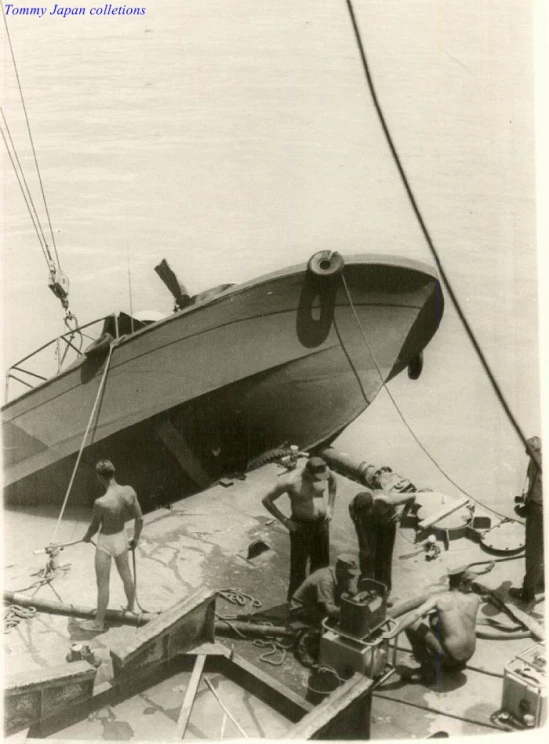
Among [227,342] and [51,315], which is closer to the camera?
[227,342]

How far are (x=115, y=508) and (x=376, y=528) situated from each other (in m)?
2.03

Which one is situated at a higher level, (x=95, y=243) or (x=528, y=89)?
(x=95, y=243)

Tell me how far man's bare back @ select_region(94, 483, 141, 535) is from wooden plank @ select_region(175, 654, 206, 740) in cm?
116

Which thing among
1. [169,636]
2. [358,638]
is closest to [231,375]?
[169,636]

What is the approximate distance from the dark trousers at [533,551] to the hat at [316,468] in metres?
1.74

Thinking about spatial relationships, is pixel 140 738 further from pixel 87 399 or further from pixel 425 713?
pixel 87 399

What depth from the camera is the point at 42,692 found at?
15.5 feet

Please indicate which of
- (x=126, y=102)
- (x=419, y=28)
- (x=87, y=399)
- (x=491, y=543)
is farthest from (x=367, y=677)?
(x=126, y=102)

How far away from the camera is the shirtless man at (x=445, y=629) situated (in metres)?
5.20

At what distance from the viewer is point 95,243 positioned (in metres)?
15.6

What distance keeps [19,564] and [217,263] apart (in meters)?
8.52

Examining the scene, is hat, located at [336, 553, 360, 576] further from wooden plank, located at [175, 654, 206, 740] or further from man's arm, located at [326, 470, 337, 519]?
wooden plank, located at [175, 654, 206, 740]

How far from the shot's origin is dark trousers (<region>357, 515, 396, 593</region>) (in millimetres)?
6062

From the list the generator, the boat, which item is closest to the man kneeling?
the generator
